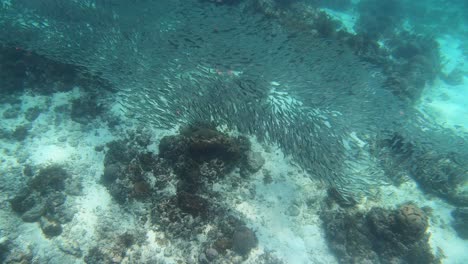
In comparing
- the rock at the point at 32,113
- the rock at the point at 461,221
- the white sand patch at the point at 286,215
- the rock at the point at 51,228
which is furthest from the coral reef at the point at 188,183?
the rock at the point at 461,221

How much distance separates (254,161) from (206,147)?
5.54 feet

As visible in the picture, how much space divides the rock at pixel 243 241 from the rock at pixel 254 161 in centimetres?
176

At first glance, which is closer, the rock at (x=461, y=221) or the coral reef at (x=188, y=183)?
Answer: the coral reef at (x=188, y=183)

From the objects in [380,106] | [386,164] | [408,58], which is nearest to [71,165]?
[386,164]

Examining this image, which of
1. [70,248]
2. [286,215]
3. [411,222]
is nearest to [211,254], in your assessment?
[286,215]

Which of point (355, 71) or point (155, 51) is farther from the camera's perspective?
point (355, 71)

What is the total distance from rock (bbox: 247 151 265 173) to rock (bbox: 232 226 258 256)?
1.76 m

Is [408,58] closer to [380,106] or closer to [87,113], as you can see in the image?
[380,106]

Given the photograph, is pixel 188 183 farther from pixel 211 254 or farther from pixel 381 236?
pixel 381 236

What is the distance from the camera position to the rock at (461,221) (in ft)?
26.5

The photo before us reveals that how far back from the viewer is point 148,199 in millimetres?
6730

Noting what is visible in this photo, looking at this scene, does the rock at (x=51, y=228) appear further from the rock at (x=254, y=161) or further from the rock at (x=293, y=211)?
the rock at (x=293, y=211)

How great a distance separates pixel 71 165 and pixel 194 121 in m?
3.89

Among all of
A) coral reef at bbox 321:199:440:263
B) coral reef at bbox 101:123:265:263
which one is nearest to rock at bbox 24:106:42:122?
coral reef at bbox 101:123:265:263
